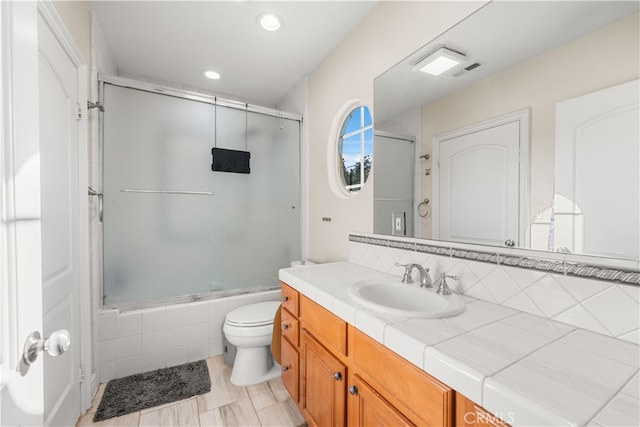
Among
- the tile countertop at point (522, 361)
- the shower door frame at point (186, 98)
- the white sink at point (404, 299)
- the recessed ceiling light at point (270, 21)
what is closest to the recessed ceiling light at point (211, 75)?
the shower door frame at point (186, 98)

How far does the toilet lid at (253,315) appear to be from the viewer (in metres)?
1.81

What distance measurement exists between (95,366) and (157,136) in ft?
5.32

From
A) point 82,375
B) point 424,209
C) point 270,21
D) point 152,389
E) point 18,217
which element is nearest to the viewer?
point 18,217

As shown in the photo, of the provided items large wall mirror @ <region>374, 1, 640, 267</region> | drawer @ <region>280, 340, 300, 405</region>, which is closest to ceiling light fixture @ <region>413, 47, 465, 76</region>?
large wall mirror @ <region>374, 1, 640, 267</region>

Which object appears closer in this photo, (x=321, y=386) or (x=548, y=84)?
(x=548, y=84)

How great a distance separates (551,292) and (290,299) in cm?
112

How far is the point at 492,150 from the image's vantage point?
1.11m

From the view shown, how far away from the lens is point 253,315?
189 cm

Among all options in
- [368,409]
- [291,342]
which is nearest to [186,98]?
[291,342]

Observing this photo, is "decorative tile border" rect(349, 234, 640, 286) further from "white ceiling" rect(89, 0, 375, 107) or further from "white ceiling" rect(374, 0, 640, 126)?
"white ceiling" rect(89, 0, 375, 107)

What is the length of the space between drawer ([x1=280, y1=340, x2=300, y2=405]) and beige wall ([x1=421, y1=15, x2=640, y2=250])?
123 cm

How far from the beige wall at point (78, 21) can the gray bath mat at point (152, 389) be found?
2.03 metres

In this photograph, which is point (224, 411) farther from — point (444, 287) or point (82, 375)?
point (444, 287)

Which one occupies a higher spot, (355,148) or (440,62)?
(440,62)
